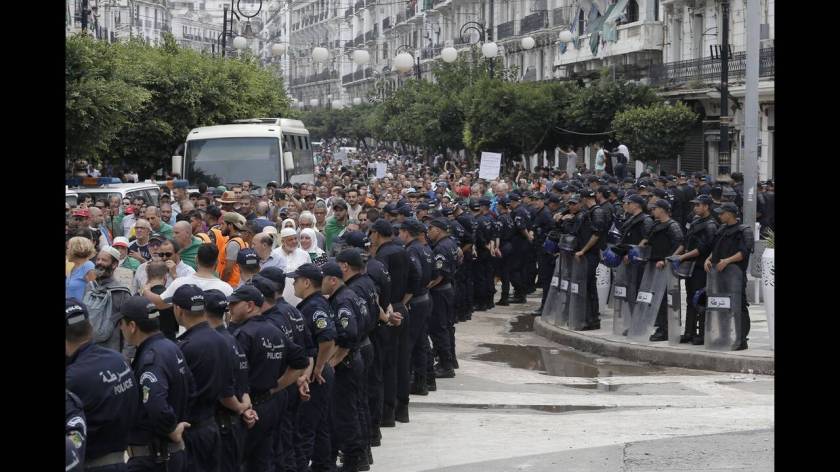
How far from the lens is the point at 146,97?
2530 centimetres

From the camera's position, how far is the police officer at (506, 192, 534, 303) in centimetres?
2141

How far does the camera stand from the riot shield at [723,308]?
1536 centimetres

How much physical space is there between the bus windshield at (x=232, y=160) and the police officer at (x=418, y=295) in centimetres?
1433

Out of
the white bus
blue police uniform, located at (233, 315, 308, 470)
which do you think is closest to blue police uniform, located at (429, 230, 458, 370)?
blue police uniform, located at (233, 315, 308, 470)

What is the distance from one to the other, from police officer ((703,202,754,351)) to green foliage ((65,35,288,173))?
10.7 metres

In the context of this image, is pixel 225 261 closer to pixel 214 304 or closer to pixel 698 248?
pixel 214 304

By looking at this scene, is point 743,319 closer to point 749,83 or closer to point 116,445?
point 749,83

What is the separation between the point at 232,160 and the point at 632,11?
2576 centimetres

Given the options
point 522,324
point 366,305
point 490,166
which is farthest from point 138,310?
point 490,166

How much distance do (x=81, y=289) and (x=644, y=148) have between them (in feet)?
89.2

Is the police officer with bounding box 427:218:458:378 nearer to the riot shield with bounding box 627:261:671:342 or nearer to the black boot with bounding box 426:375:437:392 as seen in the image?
the black boot with bounding box 426:375:437:392

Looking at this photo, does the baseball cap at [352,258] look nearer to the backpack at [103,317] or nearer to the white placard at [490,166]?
the backpack at [103,317]
